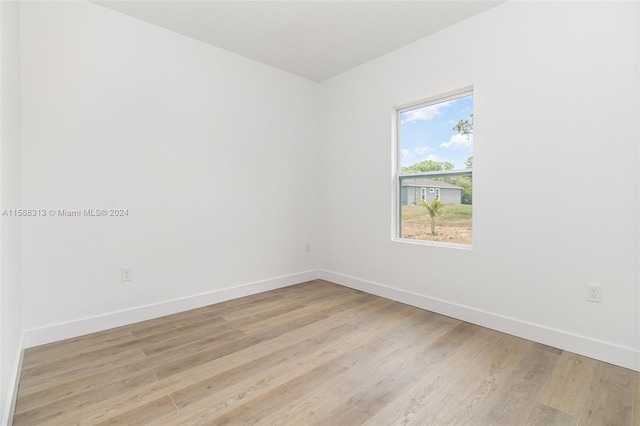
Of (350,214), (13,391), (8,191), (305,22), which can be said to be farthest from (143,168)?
(350,214)

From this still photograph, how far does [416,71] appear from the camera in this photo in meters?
3.02

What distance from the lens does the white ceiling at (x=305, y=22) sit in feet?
8.13

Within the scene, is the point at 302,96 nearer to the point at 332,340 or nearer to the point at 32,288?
the point at 332,340

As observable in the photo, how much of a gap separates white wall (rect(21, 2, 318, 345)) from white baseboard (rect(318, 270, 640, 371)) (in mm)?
1477

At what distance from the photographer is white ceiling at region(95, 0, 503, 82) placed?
2.48m

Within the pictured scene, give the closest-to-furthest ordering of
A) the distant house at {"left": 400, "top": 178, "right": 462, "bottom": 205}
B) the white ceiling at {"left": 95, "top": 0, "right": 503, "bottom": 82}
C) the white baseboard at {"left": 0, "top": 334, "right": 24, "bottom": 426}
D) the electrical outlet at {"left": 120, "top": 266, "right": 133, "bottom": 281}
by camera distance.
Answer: the white baseboard at {"left": 0, "top": 334, "right": 24, "bottom": 426}
the white ceiling at {"left": 95, "top": 0, "right": 503, "bottom": 82}
the electrical outlet at {"left": 120, "top": 266, "right": 133, "bottom": 281}
the distant house at {"left": 400, "top": 178, "right": 462, "bottom": 205}

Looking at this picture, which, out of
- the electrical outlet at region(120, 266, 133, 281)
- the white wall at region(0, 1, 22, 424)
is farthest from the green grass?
the white wall at region(0, 1, 22, 424)

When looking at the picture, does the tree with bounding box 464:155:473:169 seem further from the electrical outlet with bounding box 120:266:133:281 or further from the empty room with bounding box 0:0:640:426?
the electrical outlet with bounding box 120:266:133:281

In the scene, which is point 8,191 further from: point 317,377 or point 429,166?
point 429,166

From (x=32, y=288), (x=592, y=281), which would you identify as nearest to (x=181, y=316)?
(x=32, y=288)

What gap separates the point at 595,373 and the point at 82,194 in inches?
153

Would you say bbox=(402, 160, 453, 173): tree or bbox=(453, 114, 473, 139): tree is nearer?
bbox=(453, 114, 473, 139): tree

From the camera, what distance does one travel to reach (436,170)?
304 cm

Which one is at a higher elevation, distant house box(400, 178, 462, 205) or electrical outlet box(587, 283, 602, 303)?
distant house box(400, 178, 462, 205)
